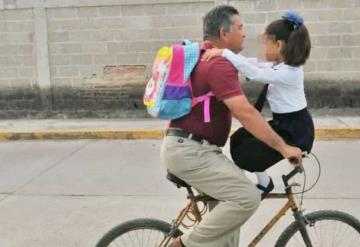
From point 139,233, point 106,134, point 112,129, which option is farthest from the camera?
point 112,129

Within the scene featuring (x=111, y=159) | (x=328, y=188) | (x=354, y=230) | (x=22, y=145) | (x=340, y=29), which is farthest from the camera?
(x=340, y=29)

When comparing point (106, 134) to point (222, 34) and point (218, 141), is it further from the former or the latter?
point (222, 34)

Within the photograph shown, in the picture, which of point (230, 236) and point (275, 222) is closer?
point (230, 236)

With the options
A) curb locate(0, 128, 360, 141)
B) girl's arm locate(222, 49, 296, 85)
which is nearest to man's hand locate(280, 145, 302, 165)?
girl's arm locate(222, 49, 296, 85)

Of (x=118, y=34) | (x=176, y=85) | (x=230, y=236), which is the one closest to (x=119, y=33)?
(x=118, y=34)

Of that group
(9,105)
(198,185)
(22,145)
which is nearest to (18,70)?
(9,105)

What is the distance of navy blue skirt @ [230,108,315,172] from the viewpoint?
9.80 feet

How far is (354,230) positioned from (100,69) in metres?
8.27

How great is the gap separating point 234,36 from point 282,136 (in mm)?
560

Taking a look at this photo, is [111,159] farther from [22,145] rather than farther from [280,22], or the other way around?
[280,22]

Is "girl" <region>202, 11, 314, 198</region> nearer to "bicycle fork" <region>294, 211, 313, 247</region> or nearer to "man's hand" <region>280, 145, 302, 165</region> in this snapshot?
"man's hand" <region>280, 145, 302, 165</region>

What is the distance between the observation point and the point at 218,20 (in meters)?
2.90

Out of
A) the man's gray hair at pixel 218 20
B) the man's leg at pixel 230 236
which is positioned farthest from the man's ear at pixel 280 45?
the man's leg at pixel 230 236

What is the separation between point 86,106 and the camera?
1117 centimetres
